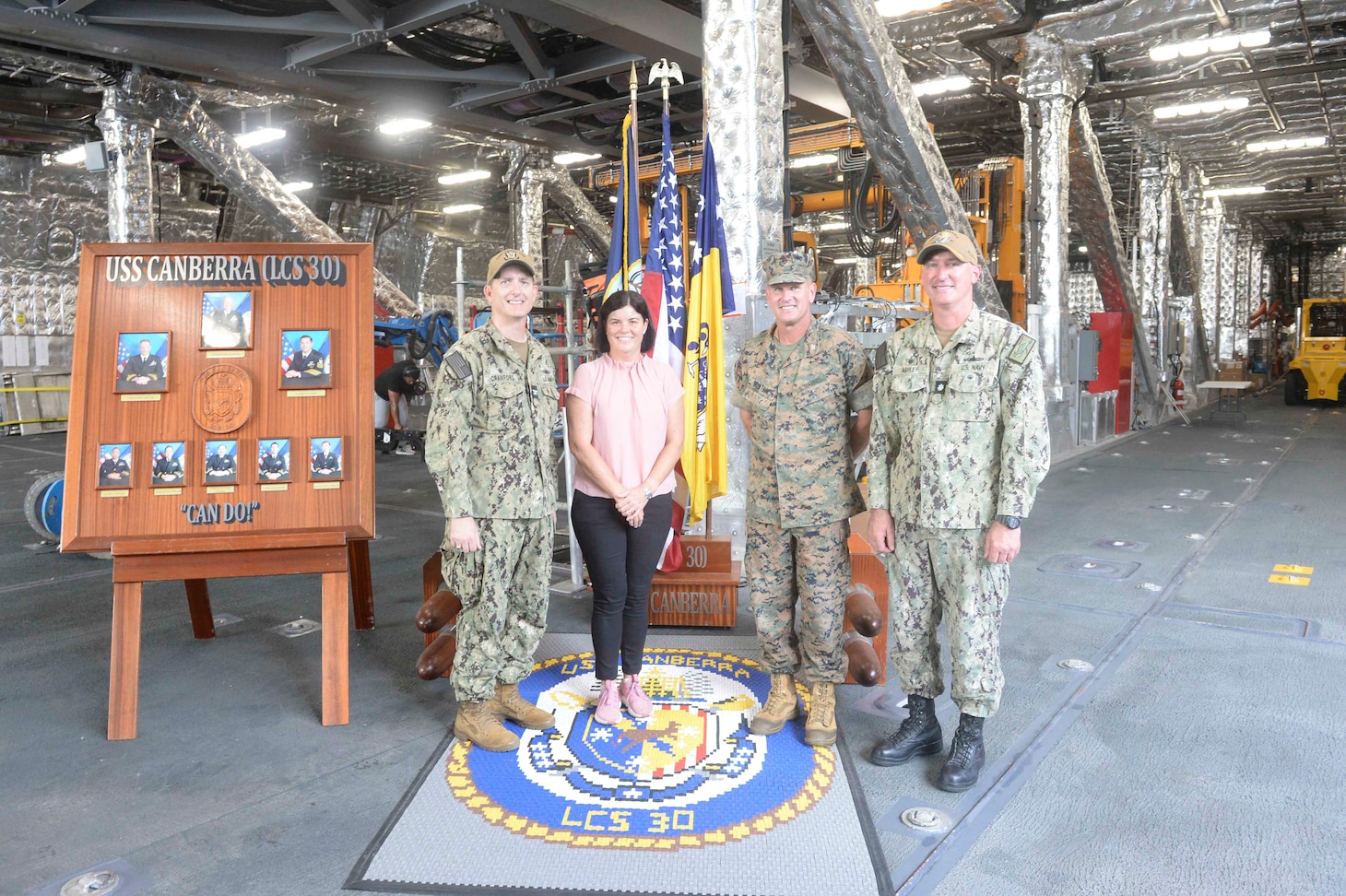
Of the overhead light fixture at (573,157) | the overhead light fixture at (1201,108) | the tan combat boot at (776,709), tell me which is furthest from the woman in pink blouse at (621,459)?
the overhead light fixture at (1201,108)

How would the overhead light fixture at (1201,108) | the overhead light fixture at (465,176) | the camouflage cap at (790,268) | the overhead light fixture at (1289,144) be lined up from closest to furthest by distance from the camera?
1. the camouflage cap at (790,268)
2. the overhead light fixture at (1201,108)
3. the overhead light fixture at (1289,144)
4. the overhead light fixture at (465,176)

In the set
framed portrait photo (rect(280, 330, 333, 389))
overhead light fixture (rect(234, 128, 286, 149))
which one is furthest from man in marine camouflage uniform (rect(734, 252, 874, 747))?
overhead light fixture (rect(234, 128, 286, 149))

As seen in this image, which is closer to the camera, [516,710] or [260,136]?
[516,710]

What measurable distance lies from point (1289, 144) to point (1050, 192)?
7686mm

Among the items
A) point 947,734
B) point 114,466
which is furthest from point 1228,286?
point 114,466

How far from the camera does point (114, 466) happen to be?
2891 millimetres

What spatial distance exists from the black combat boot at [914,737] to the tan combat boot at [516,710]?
42.2 inches

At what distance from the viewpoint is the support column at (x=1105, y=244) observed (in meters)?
10.9

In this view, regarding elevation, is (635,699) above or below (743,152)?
below

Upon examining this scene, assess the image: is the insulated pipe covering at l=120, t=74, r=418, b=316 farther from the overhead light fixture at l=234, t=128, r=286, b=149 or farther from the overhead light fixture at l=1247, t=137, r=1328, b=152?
the overhead light fixture at l=1247, t=137, r=1328, b=152

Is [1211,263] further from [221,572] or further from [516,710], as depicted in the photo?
[221,572]

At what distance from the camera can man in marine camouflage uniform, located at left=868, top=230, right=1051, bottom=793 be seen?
241 cm

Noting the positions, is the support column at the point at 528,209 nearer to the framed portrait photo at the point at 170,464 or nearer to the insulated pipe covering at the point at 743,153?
the insulated pipe covering at the point at 743,153

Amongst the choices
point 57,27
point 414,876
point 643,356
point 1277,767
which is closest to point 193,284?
point 643,356
